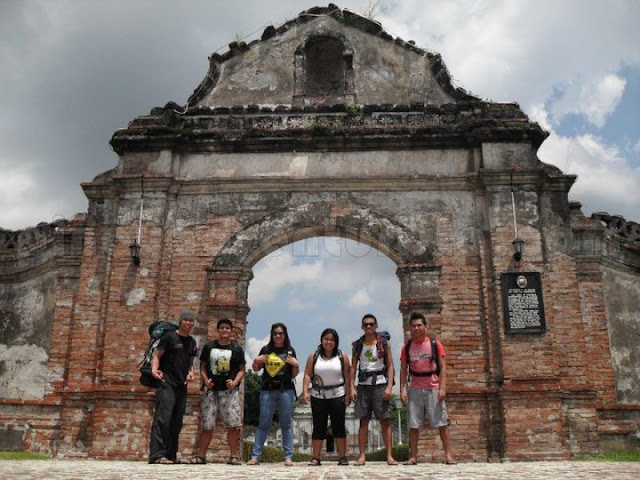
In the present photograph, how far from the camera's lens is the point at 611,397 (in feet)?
33.7

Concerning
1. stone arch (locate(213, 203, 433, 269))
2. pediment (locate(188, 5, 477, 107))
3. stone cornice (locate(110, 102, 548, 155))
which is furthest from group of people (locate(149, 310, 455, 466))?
pediment (locate(188, 5, 477, 107))

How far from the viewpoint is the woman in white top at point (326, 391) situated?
6930mm

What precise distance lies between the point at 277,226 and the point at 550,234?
4.69 metres

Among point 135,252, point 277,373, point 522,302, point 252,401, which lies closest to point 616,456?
point 522,302

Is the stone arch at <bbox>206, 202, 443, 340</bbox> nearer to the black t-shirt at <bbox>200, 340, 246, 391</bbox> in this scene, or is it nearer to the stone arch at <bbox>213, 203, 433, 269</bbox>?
the stone arch at <bbox>213, 203, 433, 269</bbox>

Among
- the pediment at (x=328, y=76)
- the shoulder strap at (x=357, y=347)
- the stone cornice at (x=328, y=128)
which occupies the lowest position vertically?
the shoulder strap at (x=357, y=347)

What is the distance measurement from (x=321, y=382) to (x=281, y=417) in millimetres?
621

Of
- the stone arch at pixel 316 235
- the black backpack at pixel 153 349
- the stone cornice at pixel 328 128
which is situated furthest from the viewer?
the stone cornice at pixel 328 128

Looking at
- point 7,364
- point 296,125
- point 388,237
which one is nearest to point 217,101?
point 296,125

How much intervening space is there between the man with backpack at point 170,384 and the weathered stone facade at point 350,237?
322 cm

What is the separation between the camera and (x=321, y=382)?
22.9ft

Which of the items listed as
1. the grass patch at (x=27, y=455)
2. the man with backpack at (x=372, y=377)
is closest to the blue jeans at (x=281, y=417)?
the man with backpack at (x=372, y=377)

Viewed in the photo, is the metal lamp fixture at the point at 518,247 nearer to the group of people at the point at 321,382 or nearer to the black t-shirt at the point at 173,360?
the group of people at the point at 321,382

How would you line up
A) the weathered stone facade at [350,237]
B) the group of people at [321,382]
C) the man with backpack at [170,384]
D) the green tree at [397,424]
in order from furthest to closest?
the green tree at [397,424] < the weathered stone facade at [350,237] < the group of people at [321,382] < the man with backpack at [170,384]
